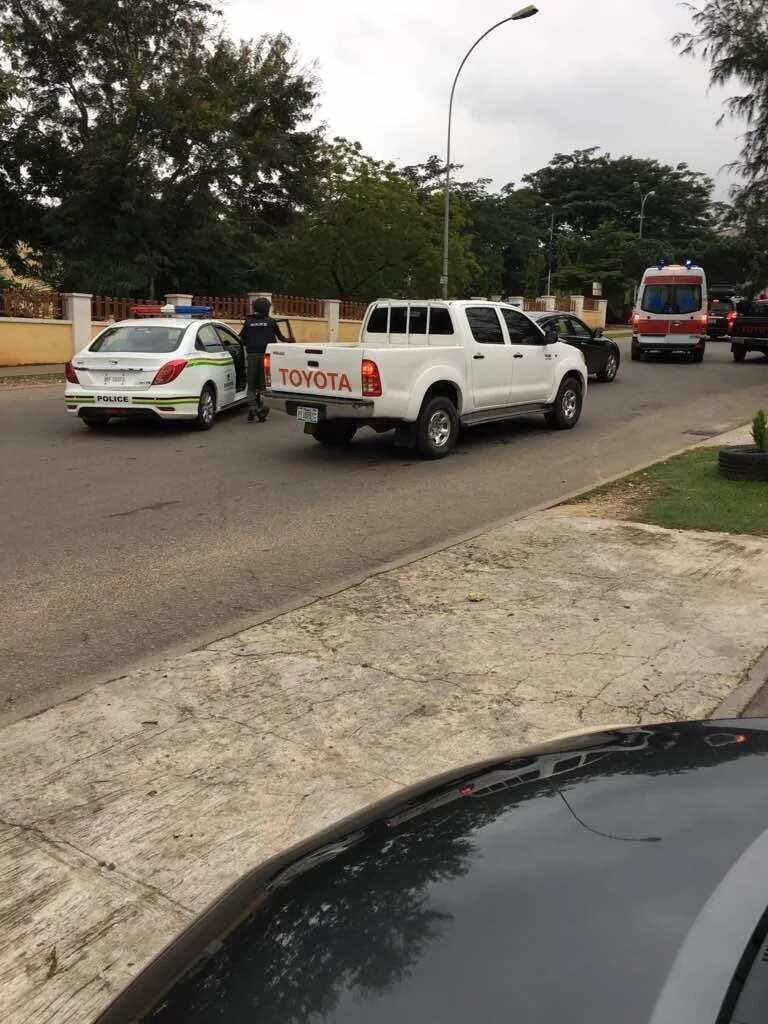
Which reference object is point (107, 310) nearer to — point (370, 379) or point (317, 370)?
point (317, 370)

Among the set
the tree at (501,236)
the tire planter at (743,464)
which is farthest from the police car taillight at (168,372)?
the tree at (501,236)

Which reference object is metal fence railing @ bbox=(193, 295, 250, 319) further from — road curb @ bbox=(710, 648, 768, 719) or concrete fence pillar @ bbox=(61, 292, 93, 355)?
road curb @ bbox=(710, 648, 768, 719)

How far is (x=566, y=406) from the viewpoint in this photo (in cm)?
1338

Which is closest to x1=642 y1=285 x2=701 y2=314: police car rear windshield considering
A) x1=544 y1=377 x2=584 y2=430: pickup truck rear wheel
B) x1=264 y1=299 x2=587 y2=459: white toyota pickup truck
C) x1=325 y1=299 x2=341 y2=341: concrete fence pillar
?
x1=325 y1=299 x2=341 y2=341: concrete fence pillar

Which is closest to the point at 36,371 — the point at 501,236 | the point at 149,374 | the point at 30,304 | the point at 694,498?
the point at 30,304

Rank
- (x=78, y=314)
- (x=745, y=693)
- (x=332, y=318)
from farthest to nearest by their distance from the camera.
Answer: (x=332, y=318) → (x=78, y=314) → (x=745, y=693)

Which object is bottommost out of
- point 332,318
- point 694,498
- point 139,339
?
point 694,498

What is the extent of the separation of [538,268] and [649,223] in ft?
65.8

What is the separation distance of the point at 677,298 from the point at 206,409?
17.5 meters

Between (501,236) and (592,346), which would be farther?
(501,236)

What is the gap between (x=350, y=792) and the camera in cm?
336

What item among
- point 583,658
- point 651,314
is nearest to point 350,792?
point 583,658

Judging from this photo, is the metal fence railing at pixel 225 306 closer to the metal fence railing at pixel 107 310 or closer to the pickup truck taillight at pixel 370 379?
the metal fence railing at pixel 107 310

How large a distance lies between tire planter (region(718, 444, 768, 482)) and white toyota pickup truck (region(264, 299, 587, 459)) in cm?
334
